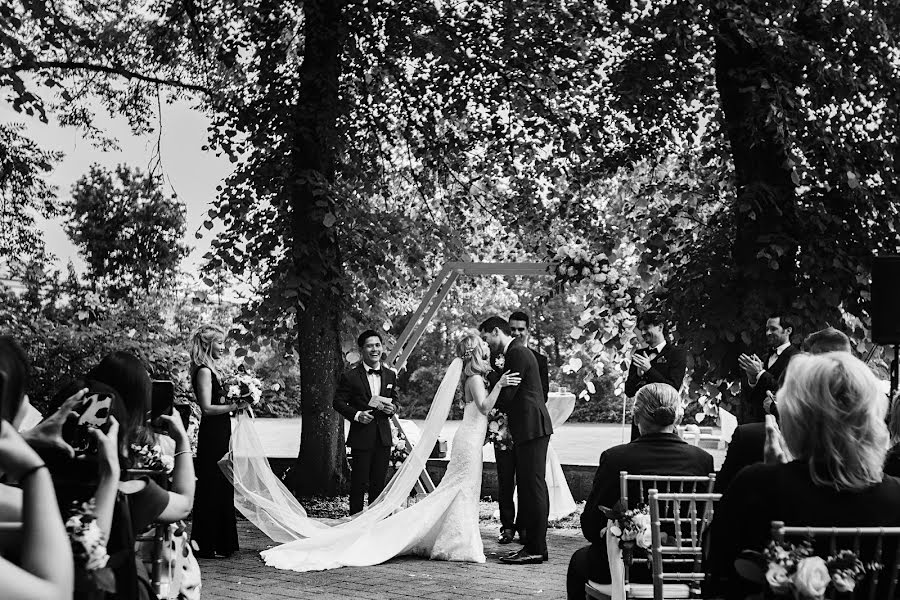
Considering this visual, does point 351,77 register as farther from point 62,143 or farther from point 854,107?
point 854,107

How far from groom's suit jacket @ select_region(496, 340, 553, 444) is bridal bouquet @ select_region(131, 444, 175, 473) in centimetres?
439

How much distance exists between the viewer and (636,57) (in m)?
10.9

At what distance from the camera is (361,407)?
32.0ft

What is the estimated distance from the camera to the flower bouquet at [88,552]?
2.54 m

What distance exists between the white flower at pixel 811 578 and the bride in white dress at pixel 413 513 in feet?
18.6

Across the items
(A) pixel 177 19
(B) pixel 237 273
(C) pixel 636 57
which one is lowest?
(B) pixel 237 273

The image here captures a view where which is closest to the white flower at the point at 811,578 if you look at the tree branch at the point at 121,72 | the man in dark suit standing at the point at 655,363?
the man in dark suit standing at the point at 655,363

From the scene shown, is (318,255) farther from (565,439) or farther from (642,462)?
(565,439)

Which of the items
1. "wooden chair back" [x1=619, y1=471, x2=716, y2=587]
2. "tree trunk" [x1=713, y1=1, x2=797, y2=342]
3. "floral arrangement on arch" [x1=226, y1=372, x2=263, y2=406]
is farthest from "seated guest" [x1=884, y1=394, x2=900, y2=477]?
"floral arrangement on arch" [x1=226, y1=372, x2=263, y2=406]

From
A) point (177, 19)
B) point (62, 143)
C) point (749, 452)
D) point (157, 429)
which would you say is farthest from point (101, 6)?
point (749, 452)

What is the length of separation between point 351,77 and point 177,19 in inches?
99.6

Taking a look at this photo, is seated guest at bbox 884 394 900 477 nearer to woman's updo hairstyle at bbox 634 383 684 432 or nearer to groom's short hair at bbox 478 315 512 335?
woman's updo hairstyle at bbox 634 383 684 432

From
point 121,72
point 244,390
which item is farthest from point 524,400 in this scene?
point 121,72

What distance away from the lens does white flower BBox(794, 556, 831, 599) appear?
274 cm
